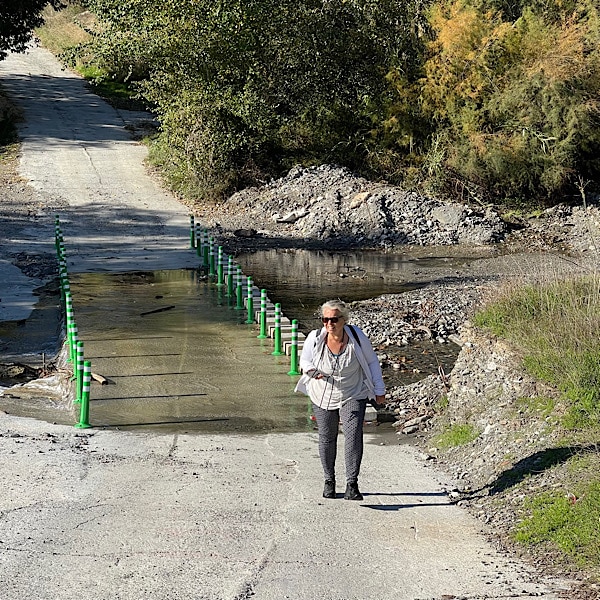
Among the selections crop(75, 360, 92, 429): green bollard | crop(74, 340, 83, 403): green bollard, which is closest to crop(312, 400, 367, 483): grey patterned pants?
crop(75, 360, 92, 429): green bollard

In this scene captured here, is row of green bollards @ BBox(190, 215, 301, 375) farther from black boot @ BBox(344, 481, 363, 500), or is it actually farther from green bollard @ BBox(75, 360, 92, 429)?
black boot @ BBox(344, 481, 363, 500)

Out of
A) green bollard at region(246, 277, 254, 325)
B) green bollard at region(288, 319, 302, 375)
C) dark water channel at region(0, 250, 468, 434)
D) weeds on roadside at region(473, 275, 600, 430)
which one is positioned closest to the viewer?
weeds on roadside at region(473, 275, 600, 430)

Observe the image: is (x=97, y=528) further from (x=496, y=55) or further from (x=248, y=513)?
(x=496, y=55)

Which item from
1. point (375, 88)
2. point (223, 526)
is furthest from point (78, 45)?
point (223, 526)

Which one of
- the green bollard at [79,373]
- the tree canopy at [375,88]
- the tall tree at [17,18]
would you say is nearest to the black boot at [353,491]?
the green bollard at [79,373]

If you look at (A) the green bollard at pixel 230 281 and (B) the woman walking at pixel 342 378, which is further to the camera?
(A) the green bollard at pixel 230 281

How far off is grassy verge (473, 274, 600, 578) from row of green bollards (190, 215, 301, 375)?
328 cm

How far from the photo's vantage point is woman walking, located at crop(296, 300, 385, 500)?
27.3ft

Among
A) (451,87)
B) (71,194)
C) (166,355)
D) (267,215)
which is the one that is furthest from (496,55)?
(166,355)

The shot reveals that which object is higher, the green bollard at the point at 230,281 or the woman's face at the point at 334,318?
the woman's face at the point at 334,318

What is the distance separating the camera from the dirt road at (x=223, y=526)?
→ 690 cm

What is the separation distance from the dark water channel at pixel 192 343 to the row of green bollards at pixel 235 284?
0.21m

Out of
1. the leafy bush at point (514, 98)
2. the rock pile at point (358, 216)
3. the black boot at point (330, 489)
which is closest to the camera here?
the black boot at point (330, 489)

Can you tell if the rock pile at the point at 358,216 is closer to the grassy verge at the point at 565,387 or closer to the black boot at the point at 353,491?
the grassy verge at the point at 565,387
